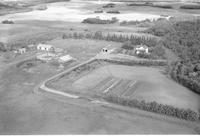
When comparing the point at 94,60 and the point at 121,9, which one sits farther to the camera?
the point at 121,9

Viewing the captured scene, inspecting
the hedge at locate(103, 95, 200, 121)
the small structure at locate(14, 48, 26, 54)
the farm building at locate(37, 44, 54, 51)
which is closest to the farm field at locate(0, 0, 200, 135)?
the hedge at locate(103, 95, 200, 121)

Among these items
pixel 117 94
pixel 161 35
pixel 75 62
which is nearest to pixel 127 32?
pixel 161 35

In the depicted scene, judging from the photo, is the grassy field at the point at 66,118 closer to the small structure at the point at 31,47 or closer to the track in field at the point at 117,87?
the track in field at the point at 117,87

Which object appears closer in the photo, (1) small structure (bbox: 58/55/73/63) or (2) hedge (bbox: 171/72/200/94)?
(2) hedge (bbox: 171/72/200/94)

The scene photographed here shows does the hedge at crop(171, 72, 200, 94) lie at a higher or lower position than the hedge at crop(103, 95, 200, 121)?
higher

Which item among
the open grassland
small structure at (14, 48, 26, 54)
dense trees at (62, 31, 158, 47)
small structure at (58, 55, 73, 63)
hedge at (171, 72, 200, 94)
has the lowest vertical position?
the open grassland

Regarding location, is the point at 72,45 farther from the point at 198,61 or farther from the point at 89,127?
the point at 89,127

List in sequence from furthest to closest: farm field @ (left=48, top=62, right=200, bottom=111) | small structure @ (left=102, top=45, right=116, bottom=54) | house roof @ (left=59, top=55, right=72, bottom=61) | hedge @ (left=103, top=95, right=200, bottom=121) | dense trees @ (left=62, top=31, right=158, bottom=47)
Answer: dense trees @ (left=62, top=31, right=158, bottom=47) < small structure @ (left=102, top=45, right=116, bottom=54) < house roof @ (left=59, top=55, right=72, bottom=61) < farm field @ (left=48, top=62, right=200, bottom=111) < hedge @ (left=103, top=95, right=200, bottom=121)

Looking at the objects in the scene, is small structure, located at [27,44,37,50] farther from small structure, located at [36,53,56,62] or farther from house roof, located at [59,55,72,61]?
house roof, located at [59,55,72,61]
